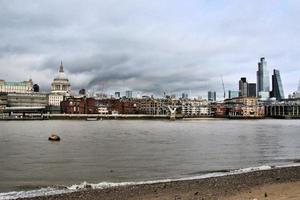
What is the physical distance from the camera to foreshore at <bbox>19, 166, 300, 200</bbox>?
1695cm

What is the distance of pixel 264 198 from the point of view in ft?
52.4

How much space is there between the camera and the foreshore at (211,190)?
55.6 ft

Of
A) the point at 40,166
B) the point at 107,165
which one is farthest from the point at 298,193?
the point at 40,166

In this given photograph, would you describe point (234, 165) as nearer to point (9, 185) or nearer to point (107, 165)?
point (107, 165)

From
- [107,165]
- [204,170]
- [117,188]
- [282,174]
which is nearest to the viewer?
[117,188]

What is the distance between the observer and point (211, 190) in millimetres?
18703

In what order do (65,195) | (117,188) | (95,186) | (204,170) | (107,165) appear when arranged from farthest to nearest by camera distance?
(107,165)
(204,170)
(95,186)
(117,188)
(65,195)

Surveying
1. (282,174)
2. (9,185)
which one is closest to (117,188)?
(9,185)

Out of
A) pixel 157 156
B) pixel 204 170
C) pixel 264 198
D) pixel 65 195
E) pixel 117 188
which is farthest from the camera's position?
pixel 157 156

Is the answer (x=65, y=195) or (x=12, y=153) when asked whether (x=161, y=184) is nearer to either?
(x=65, y=195)

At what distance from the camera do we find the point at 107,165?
102ft

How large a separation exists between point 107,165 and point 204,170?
7295 mm

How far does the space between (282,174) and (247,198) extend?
919 centimetres

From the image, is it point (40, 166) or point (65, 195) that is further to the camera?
point (40, 166)
